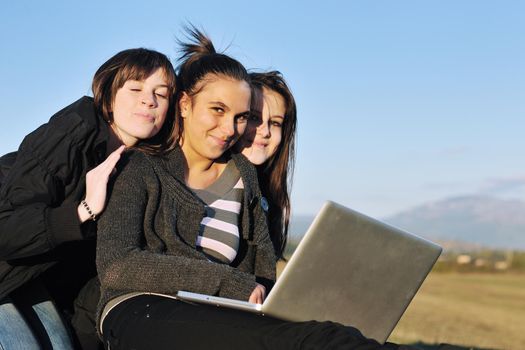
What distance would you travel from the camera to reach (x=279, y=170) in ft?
15.5

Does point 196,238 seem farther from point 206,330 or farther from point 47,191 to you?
point 206,330

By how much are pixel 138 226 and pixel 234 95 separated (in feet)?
2.98

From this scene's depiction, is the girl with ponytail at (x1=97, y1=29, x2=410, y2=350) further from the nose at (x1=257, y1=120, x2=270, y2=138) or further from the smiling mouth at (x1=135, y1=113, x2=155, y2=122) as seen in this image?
the nose at (x1=257, y1=120, x2=270, y2=138)

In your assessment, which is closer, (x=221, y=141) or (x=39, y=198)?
(x=39, y=198)

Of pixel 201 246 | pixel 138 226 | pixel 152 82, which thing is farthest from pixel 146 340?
pixel 152 82

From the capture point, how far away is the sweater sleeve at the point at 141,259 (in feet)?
10.6

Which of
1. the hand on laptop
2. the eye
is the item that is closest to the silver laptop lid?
the hand on laptop

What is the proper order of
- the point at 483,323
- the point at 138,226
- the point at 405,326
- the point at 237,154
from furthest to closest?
1. the point at 483,323
2. the point at 405,326
3. the point at 237,154
4. the point at 138,226

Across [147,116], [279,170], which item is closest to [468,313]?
[279,170]

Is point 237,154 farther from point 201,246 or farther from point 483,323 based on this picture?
point 483,323

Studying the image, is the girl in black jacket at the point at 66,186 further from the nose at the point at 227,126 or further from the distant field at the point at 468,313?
the distant field at the point at 468,313

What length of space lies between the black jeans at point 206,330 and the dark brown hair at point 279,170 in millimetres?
1594

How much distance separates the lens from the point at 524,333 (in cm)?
979

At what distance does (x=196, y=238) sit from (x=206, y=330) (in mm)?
891
